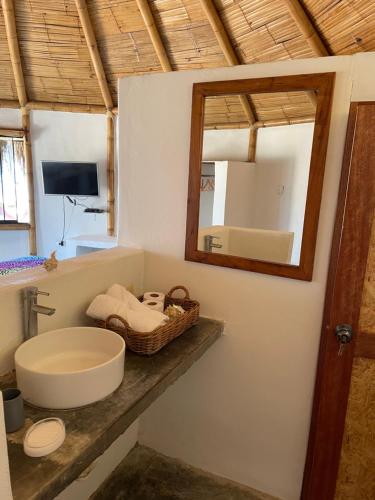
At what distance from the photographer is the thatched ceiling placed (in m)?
2.32

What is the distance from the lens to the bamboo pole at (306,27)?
2242mm

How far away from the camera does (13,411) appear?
90 cm

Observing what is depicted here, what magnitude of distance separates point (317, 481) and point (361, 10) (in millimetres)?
2538

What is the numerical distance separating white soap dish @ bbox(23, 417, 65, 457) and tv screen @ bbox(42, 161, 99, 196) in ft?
11.6

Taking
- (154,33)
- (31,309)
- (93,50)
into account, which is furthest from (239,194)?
(93,50)

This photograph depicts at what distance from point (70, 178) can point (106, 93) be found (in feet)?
3.44

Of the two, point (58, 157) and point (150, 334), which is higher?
point (58, 157)

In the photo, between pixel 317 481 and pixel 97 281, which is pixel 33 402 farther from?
pixel 317 481

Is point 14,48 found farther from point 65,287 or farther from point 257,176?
point 65,287

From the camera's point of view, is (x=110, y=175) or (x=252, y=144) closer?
(x=252, y=144)

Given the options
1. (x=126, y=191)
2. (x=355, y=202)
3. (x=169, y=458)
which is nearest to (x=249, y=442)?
(x=169, y=458)

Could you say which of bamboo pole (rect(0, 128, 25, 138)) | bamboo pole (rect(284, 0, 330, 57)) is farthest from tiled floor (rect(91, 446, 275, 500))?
bamboo pole (rect(0, 128, 25, 138))

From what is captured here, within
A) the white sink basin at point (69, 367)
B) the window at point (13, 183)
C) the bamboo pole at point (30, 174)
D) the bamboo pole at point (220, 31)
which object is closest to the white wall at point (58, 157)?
the bamboo pole at point (30, 174)

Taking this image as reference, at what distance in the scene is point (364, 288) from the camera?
1282 millimetres
